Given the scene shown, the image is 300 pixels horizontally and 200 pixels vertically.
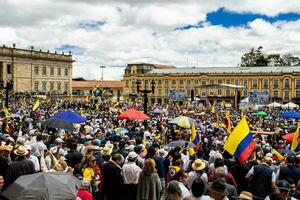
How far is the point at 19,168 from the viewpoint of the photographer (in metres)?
7.61

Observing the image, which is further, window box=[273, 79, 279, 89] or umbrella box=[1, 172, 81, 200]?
window box=[273, 79, 279, 89]

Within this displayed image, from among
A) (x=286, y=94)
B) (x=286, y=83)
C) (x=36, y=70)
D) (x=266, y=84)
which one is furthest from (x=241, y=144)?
(x=266, y=84)

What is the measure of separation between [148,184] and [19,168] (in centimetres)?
235

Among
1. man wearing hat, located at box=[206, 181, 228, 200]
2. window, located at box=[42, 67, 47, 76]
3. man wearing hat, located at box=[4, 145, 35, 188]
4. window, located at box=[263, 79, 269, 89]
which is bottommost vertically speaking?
man wearing hat, located at box=[4, 145, 35, 188]

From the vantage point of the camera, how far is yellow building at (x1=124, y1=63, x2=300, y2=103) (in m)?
85.4

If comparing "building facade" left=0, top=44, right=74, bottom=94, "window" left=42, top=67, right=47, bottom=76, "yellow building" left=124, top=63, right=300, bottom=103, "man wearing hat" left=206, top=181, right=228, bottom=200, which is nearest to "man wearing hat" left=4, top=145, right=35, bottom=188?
"man wearing hat" left=206, top=181, right=228, bottom=200

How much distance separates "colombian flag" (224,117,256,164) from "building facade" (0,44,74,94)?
6679cm

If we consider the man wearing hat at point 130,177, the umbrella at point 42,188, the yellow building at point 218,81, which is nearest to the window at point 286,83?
the yellow building at point 218,81

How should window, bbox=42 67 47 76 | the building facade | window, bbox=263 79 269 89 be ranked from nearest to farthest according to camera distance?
1. the building facade
2. window, bbox=42 67 47 76
3. window, bbox=263 79 269 89

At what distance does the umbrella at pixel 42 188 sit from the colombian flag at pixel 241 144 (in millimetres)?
4585

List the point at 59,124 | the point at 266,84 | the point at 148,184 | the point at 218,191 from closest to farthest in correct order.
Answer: the point at 218,191 < the point at 148,184 < the point at 59,124 < the point at 266,84

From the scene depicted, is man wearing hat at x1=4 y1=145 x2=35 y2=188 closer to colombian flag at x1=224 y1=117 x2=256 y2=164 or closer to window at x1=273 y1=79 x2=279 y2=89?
colombian flag at x1=224 y1=117 x2=256 y2=164

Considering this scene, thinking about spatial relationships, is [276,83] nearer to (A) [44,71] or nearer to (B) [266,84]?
(B) [266,84]

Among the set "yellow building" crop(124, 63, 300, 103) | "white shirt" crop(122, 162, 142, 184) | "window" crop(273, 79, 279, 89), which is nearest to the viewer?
"white shirt" crop(122, 162, 142, 184)
